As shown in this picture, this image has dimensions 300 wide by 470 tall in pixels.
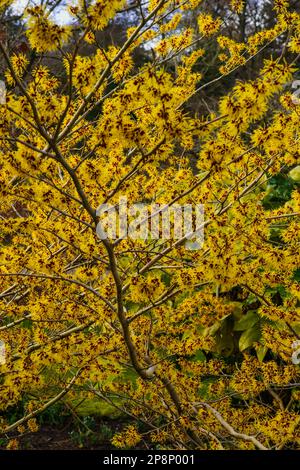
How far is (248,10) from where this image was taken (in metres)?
16.4

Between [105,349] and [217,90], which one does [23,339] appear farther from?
[217,90]

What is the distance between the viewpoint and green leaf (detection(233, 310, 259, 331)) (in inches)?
209

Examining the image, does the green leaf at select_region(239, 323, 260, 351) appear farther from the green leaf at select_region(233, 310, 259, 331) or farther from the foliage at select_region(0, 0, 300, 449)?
the foliage at select_region(0, 0, 300, 449)

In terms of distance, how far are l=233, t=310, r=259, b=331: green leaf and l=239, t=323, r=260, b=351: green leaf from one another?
7 centimetres

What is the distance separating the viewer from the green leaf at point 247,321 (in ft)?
17.4

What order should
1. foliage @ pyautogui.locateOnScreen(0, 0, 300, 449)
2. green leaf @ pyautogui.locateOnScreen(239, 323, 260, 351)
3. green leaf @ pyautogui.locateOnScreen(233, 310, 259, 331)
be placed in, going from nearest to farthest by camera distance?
foliage @ pyautogui.locateOnScreen(0, 0, 300, 449) < green leaf @ pyautogui.locateOnScreen(239, 323, 260, 351) < green leaf @ pyautogui.locateOnScreen(233, 310, 259, 331)

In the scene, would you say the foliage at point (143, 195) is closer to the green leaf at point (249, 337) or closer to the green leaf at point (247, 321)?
the green leaf at point (249, 337)

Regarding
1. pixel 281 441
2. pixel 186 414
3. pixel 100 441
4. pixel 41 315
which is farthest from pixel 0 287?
pixel 100 441

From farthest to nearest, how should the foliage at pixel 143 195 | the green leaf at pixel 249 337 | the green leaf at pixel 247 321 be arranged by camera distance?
the green leaf at pixel 247 321
the green leaf at pixel 249 337
the foliage at pixel 143 195

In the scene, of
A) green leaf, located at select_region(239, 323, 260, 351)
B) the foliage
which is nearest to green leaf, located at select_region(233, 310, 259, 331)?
green leaf, located at select_region(239, 323, 260, 351)

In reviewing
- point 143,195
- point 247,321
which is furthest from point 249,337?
point 143,195

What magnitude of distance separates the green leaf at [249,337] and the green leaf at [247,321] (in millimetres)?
65

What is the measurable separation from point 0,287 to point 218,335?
102 inches

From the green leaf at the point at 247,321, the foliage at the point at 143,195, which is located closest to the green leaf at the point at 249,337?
the green leaf at the point at 247,321
